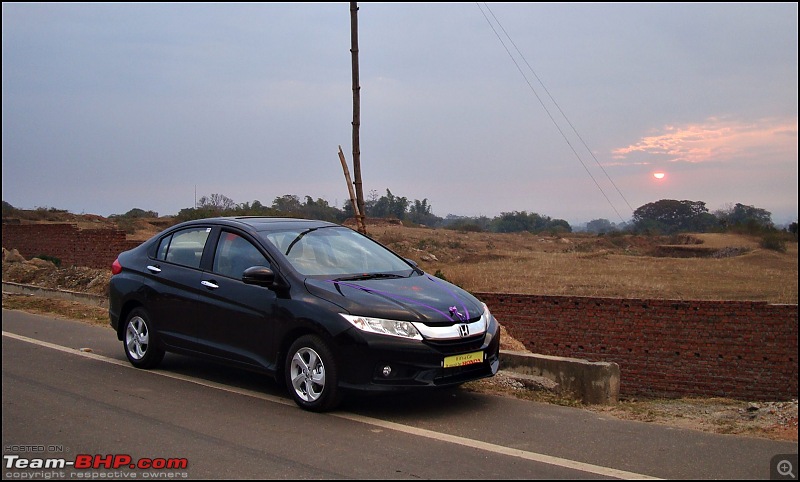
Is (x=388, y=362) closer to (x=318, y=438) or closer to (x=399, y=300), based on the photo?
(x=399, y=300)

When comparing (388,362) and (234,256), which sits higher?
(234,256)

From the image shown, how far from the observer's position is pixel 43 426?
5.93 metres

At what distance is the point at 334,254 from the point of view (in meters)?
7.39

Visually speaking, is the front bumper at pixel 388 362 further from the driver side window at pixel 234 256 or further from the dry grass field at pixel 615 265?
the dry grass field at pixel 615 265

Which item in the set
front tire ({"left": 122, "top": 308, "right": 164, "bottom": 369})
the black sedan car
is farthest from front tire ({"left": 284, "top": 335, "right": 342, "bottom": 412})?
front tire ({"left": 122, "top": 308, "right": 164, "bottom": 369})

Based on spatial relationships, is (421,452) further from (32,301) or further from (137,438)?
(32,301)

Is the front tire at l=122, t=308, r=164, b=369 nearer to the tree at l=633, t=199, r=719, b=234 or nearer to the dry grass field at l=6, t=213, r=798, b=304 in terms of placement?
the dry grass field at l=6, t=213, r=798, b=304

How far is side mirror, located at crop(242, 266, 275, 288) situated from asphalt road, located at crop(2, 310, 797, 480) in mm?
1075

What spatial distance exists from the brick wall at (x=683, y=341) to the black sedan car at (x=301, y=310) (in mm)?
7850

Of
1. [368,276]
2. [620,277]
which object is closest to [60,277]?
[368,276]

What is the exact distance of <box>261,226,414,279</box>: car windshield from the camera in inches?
275

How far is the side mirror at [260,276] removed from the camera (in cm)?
663

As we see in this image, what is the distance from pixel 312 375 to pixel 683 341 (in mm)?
9634

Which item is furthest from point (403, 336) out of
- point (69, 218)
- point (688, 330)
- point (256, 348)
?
point (69, 218)
